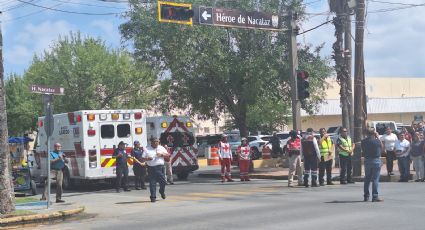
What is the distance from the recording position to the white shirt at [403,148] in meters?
18.8

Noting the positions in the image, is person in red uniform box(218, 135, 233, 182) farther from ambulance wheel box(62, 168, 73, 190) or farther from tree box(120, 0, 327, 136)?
ambulance wheel box(62, 168, 73, 190)

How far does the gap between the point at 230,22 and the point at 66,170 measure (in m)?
7.89

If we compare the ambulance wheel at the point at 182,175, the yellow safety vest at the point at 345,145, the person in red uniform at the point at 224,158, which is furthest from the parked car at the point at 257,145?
the yellow safety vest at the point at 345,145

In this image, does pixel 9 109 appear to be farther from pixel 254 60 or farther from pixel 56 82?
pixel 254 60

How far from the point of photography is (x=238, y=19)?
19.2 meters

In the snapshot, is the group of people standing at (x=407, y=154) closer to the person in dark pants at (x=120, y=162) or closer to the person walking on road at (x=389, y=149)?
the person walking on road at (x=389, y=149)

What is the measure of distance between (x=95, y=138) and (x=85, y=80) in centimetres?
1841

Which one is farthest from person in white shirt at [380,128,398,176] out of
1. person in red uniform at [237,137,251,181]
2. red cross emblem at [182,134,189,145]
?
red cross emblem at [182,134,189,145]

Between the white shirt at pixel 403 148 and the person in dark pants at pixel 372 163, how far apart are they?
5519 millimetres

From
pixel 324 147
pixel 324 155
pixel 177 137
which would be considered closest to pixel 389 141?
pixel 324 147

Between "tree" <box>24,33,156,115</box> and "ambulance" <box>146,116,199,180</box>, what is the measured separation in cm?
1331

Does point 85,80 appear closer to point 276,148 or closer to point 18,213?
point 276,148

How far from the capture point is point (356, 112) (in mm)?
20156

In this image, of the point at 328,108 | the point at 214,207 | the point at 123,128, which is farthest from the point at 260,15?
the point at 328,108
